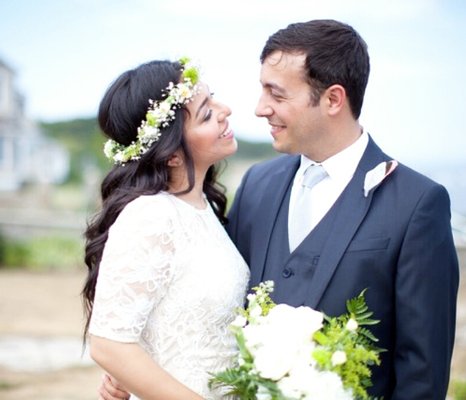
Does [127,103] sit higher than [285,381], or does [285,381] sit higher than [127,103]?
[127,103]

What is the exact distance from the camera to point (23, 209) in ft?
47.5

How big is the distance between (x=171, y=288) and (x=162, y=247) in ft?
0.52

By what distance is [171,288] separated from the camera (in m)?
2.85

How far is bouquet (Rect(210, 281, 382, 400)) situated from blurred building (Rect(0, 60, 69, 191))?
12.8m

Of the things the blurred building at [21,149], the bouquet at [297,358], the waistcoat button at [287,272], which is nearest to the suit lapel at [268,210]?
the waistcoat button at [287,272]

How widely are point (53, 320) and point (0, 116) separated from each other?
6379mm

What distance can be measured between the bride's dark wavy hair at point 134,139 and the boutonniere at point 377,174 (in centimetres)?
64

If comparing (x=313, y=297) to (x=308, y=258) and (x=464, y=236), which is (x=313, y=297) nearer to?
(x=308, y=258)

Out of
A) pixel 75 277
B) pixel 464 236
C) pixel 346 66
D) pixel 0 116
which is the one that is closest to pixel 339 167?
pixel 346 66

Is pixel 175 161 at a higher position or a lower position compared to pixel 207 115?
lower

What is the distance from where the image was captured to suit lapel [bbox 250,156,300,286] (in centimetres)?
313

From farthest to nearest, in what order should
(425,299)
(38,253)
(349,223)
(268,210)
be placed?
(38,253) → (268,210) → (349,223) → (425,299)

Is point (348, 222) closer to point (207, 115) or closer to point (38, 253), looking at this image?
point (207, 115)

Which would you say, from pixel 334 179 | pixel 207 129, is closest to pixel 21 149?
pixel 207 129
